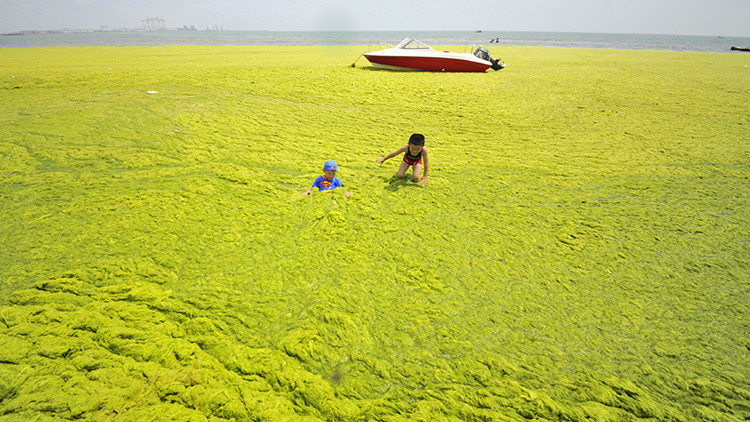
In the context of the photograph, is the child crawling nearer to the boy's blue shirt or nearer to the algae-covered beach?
the algae-covered beach

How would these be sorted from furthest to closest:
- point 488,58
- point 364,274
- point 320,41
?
1. point 320,41
2. point 488,58
3. point 364,274

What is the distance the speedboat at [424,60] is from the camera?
7.50 meters

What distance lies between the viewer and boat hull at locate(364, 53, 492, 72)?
295 inches

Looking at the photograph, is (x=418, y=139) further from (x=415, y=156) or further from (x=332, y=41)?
(x=332, y=41)

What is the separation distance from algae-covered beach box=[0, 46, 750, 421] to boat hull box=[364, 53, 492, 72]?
175 inches

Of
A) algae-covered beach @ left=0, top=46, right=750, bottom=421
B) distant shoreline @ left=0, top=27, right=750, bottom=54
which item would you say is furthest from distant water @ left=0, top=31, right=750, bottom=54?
algae-covered beach @ left=0, top=46, right=750, bottom=421

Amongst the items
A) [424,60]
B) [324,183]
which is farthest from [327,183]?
[424,60]

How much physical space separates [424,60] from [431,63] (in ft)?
0.66

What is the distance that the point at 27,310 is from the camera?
1500mm

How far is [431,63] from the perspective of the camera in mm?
7562

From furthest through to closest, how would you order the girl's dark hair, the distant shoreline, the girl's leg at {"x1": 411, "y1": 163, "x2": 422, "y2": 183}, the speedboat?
the distant shoreline < the speedboat < the girl's leg at {"x1": 411, "y1": 163, "x2": 422, "y2": 183} < the girl's dark hair

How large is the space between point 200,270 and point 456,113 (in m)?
4.24

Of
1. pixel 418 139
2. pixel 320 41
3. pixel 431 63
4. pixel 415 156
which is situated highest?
pixel 320 41

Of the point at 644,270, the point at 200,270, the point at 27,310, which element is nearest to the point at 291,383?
the point at 200,270
